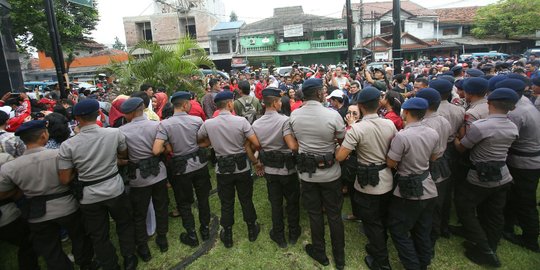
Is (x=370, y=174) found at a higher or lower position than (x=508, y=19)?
lower

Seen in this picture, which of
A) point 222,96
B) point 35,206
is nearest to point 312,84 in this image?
point 222,96

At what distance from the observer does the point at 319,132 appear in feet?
10.5

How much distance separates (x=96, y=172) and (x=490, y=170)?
4064mm

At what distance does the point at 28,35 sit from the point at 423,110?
25.2 m

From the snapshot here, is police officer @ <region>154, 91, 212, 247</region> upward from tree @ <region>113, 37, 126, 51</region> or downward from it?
downward

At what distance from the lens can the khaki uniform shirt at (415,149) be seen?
9.61 feet

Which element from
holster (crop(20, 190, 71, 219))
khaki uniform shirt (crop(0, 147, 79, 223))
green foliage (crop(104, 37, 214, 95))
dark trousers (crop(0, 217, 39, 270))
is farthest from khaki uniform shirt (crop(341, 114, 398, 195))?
green foliage (crop(104, 37, 214, 95))

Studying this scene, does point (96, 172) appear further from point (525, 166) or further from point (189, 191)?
point (525, 166)

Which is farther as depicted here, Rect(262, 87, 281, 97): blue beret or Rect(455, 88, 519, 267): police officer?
Rect(262, 87, 281, 97): blue beret

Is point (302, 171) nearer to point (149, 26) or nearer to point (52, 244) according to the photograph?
point (52, 244)

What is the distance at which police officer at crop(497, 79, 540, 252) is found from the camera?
11.0 ft

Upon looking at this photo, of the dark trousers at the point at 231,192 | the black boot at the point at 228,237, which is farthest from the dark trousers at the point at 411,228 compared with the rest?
the black boot at the point at 228,237

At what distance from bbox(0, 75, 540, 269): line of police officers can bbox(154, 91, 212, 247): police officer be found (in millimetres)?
14

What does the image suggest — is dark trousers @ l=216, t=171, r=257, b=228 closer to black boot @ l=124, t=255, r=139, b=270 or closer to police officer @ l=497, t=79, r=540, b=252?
black boot @ l=124, t=255, r=139, b=270
